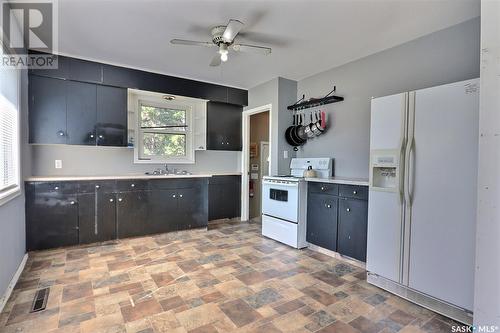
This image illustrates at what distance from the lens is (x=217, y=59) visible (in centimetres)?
290

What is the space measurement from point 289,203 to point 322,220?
20.5 inches

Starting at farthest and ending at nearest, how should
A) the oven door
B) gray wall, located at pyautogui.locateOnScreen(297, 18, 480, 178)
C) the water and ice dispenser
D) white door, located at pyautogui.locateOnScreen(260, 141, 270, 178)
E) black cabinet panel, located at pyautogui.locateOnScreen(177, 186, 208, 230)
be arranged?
white door, located at pyautogui.locateOnScreen(260, 141, 270, 178) → black cabinet panel, located at pyautogui.locateOnScreen(177, 186, 208, 230) → the oven door → gray wall, located at pyautogui.locateOnScreen(297, 18, 480, 178) → the water and ice dispenser

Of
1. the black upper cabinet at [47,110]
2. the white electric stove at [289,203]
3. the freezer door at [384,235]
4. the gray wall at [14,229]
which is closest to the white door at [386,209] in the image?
the freezer door at [384,235]

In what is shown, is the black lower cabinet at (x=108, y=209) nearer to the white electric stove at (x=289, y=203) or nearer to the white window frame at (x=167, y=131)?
the white window frame at (x=167, y=131)

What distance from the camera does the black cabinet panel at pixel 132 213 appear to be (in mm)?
3719

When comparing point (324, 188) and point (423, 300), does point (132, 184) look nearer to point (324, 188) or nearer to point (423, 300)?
point (324, 188)

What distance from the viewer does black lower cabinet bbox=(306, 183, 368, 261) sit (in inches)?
113

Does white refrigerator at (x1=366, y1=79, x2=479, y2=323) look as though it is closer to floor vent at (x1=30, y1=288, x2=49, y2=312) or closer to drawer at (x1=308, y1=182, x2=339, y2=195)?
drawer at (x1=308, y1=182, x2=339, y2=195)

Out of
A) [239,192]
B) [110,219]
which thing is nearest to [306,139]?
[239,192]

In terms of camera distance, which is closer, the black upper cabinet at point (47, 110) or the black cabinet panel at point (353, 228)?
the black cabinet panel at point (353, 228)

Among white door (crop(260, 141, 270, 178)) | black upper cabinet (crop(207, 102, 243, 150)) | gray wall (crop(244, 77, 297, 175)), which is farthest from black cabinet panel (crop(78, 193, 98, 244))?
white door (crop(260, 141, 270, 178))

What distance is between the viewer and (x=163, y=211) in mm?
4039

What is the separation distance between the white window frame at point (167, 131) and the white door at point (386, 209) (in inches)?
131

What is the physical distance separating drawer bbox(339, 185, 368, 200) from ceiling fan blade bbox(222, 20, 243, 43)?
6.72ft
